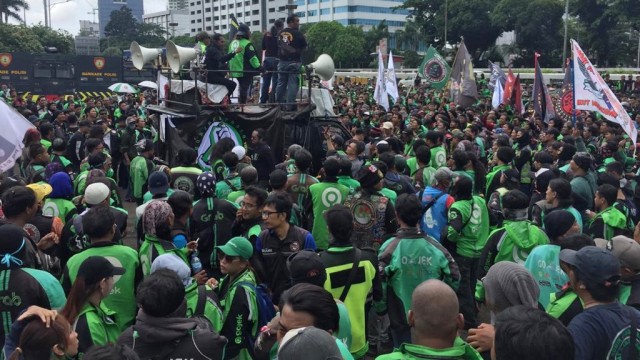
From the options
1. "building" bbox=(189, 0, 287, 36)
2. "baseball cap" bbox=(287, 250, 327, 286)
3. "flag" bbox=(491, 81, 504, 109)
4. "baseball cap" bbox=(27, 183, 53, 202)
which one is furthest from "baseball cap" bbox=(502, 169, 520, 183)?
"building" bbox=(189, 0, 287, 36)

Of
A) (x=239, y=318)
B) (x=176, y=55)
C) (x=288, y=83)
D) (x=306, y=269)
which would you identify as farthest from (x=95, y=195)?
(x=288, y=83)

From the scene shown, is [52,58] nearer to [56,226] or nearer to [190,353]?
[56,226]

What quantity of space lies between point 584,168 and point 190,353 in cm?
564

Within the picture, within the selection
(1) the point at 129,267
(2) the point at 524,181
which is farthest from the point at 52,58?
(1) the point at 129,267

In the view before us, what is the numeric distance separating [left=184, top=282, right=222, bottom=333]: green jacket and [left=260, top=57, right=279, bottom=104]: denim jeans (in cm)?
836

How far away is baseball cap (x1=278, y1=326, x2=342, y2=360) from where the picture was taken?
2475 mm

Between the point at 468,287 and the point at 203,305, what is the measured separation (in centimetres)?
361

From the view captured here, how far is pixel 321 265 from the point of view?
152 inches

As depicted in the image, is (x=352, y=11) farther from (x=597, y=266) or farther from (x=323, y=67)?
(x=597, y=266)

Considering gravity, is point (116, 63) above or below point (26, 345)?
above

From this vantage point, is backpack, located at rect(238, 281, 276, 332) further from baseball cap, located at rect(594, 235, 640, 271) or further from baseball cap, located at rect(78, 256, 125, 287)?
baseball cap, located at rect(594, 235, 640, 271)

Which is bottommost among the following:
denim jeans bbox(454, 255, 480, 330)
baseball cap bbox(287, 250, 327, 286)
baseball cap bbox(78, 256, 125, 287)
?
denim jeans bbox(454, 255, 480, 330)

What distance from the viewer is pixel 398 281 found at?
488cm

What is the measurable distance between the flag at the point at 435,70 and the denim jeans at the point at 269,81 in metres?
6.11
